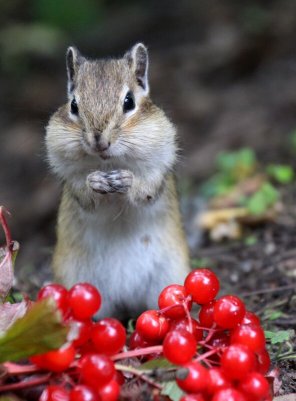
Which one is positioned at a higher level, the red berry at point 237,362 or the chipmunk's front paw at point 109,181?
the chipmunk's front paw at point 109,181

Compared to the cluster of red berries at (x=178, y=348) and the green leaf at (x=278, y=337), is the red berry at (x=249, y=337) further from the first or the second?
the green leaf at (x=278, y=337)

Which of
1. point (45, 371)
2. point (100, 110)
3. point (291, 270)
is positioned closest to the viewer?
point (45, 371)

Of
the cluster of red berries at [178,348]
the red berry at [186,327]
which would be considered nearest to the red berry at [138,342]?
the cluster of red berries at [178,348]

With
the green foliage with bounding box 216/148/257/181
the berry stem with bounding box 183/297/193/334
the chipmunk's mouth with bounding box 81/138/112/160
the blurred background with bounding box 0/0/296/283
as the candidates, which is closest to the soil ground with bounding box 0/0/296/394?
the blurred background with bounding box 0/0/296/283

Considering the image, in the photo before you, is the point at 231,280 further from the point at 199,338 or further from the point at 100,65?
the point at 199,338

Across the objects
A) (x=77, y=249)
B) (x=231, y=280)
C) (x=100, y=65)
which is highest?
(x=100, y=65)

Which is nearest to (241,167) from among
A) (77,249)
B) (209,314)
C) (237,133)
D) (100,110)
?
(237,133)

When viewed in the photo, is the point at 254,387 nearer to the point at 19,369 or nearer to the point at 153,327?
the point at 153,327

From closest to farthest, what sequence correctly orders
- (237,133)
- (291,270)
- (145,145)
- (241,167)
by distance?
(145,145) → (291,270) → (241,167) → (237,133)
